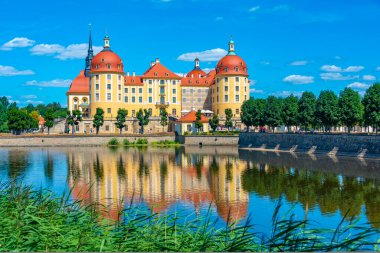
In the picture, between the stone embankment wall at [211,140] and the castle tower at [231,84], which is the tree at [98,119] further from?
the castle tower at [231,84]

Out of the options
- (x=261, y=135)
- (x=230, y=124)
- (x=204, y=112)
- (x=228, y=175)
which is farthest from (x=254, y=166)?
(x=204, y=112)

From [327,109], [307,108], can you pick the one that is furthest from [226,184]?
[307,108]

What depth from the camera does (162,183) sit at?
33.7 m

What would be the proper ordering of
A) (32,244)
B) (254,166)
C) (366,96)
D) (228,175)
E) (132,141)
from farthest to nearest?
1. (132,141)
2. (366,96)
3. (254,166)
4. (228,175)
5. (32,244)

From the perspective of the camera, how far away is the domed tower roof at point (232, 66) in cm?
9394

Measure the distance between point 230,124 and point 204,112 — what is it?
A: 26.7 feet

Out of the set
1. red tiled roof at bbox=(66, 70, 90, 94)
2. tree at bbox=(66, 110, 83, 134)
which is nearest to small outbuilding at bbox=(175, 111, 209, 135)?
tree at bbox=(66, 110, 83, 134)

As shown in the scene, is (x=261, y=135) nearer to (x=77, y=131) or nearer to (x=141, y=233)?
(x=77, y=131)

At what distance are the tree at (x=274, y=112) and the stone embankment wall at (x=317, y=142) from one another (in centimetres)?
284

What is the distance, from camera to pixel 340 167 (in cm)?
4162

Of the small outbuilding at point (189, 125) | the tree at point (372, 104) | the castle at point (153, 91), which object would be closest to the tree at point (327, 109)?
the tree at point (372, 104)

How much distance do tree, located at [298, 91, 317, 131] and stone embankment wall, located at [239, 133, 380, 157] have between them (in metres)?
3.16

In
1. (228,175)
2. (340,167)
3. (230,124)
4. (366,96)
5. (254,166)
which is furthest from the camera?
(230,124)

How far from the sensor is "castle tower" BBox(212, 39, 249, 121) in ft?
308
